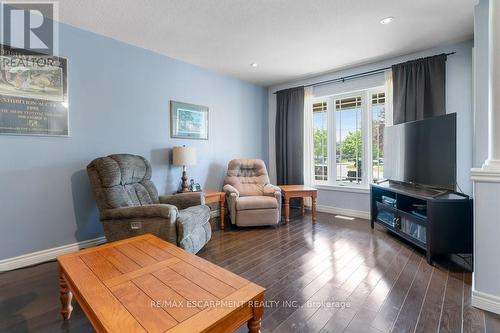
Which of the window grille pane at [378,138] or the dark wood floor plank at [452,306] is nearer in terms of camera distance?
the dark wood floor plank at [452,306]

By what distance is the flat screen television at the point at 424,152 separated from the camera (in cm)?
236

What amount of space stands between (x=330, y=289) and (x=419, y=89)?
9.59ft

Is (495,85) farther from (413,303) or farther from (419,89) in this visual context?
(419,89)

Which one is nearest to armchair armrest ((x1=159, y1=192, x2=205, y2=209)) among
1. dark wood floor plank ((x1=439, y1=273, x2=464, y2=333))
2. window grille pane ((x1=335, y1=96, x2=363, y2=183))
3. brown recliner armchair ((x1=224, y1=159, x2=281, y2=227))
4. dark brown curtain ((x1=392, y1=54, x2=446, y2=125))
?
brown recliner armchair ((x1=224, y1=159, x2=281, y2=227))

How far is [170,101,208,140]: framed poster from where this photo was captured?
3502mm

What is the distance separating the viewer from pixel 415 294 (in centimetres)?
181

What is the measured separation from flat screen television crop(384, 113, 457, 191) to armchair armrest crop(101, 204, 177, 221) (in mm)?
2696

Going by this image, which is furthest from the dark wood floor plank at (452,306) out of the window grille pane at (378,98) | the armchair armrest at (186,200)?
the window grille pane at (378,98)

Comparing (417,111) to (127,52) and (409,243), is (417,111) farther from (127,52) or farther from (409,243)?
(127,52)

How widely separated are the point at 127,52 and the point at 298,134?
3.00 m

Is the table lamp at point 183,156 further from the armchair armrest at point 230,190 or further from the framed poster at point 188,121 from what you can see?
the armchair armrest at point 230,190

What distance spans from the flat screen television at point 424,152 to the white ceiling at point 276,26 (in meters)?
1.07

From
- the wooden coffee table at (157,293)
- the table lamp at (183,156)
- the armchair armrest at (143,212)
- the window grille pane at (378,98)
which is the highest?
the window grille pane at (378,98)

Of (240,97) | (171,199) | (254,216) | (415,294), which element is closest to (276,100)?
(240,97)
